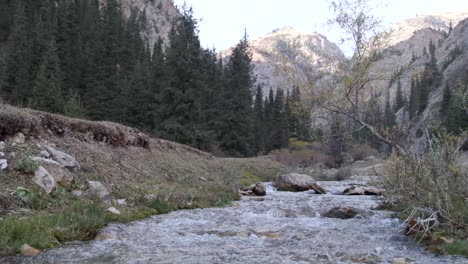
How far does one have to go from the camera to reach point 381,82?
53.2ft

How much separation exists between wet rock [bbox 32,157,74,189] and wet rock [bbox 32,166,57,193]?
0.42 m

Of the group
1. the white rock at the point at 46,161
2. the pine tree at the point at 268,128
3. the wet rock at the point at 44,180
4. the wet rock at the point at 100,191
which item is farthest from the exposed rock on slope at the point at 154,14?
the wet rock at the point at 44,180

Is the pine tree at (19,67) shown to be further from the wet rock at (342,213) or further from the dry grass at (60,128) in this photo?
the wet rock at (342,213)

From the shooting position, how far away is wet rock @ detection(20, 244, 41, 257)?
7206mm

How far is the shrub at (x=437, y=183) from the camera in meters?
9.34

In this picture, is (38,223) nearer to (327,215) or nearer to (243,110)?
(327,215)

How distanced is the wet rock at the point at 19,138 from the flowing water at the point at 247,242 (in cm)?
354

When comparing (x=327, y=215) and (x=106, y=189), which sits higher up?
(x=106, y=189)

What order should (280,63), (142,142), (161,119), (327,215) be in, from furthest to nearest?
(161,119) < (142,142) < (280,63) < (327,215)

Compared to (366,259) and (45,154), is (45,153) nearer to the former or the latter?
(45,154)

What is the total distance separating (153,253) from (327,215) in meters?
7.24

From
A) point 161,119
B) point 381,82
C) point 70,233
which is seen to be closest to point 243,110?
point 161,119

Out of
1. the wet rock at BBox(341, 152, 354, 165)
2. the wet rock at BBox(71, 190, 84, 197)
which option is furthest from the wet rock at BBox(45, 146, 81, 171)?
the wet rock at BBox(341, 152, 354, 165)

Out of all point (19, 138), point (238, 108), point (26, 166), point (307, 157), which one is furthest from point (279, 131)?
point (26, 166)
